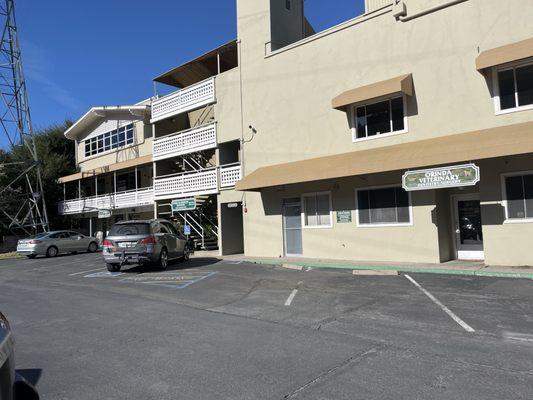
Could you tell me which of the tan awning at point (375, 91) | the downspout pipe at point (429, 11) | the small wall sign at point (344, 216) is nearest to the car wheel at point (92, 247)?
the small wall sign at point (344, 216)

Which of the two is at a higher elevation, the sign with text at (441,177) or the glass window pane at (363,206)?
the sign with text at (441,177)

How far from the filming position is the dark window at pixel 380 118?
16641mm

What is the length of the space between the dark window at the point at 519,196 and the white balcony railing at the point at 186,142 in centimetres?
1373

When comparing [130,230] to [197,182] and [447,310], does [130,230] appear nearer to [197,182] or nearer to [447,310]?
[197,182]

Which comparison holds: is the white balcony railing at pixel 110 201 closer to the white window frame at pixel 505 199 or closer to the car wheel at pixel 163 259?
the car wheel at pixel 163 259

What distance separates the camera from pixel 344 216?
59.0 feet

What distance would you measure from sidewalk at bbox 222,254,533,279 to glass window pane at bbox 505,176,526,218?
1.57 m

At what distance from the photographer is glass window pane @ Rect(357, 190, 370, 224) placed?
683 inches

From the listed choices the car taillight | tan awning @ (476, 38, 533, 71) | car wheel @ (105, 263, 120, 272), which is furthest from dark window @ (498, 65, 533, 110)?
car wheel @ (105, 263, 120, 272)

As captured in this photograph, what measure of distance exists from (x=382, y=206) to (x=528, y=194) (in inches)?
184

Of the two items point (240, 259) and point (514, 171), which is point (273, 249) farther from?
point (514, 171)

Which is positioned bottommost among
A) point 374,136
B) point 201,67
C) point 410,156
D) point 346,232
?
point 346,232

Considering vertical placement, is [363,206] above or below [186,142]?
below

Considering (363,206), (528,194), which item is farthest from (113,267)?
(528,194)
